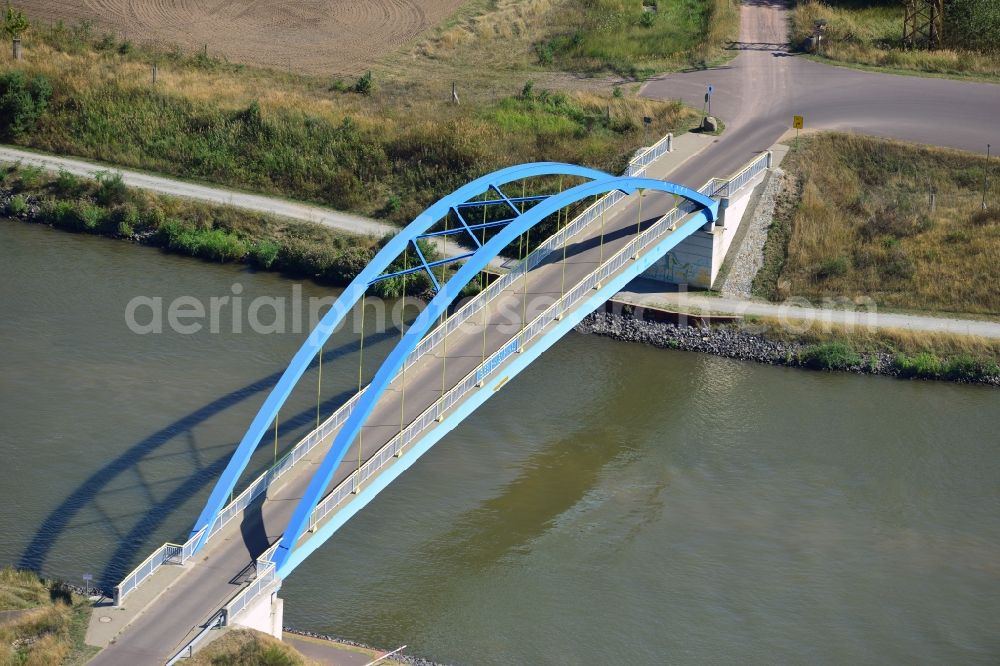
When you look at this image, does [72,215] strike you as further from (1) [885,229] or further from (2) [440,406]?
(1) [885,229]

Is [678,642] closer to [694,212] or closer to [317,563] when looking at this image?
[317,563]

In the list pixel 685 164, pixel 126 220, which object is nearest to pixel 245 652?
pixel 126 220

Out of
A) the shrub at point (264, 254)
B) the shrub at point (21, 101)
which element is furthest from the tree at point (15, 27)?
the shrub at point (264, 254)

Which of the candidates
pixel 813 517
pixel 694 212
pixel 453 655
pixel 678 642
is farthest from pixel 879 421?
pixel 453 655

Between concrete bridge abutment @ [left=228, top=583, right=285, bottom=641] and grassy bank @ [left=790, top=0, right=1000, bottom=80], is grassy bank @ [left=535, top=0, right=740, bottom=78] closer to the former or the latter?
grassy bank @ [left=790, top=0, right=1000, bottom=80]

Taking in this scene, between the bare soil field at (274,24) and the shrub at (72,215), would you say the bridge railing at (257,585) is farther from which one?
the bare soil field at (274,24)

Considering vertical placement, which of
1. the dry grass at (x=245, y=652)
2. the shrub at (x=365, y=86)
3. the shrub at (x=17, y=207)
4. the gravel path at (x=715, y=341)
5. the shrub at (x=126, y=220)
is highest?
the shrub at (x=365, y=86)
